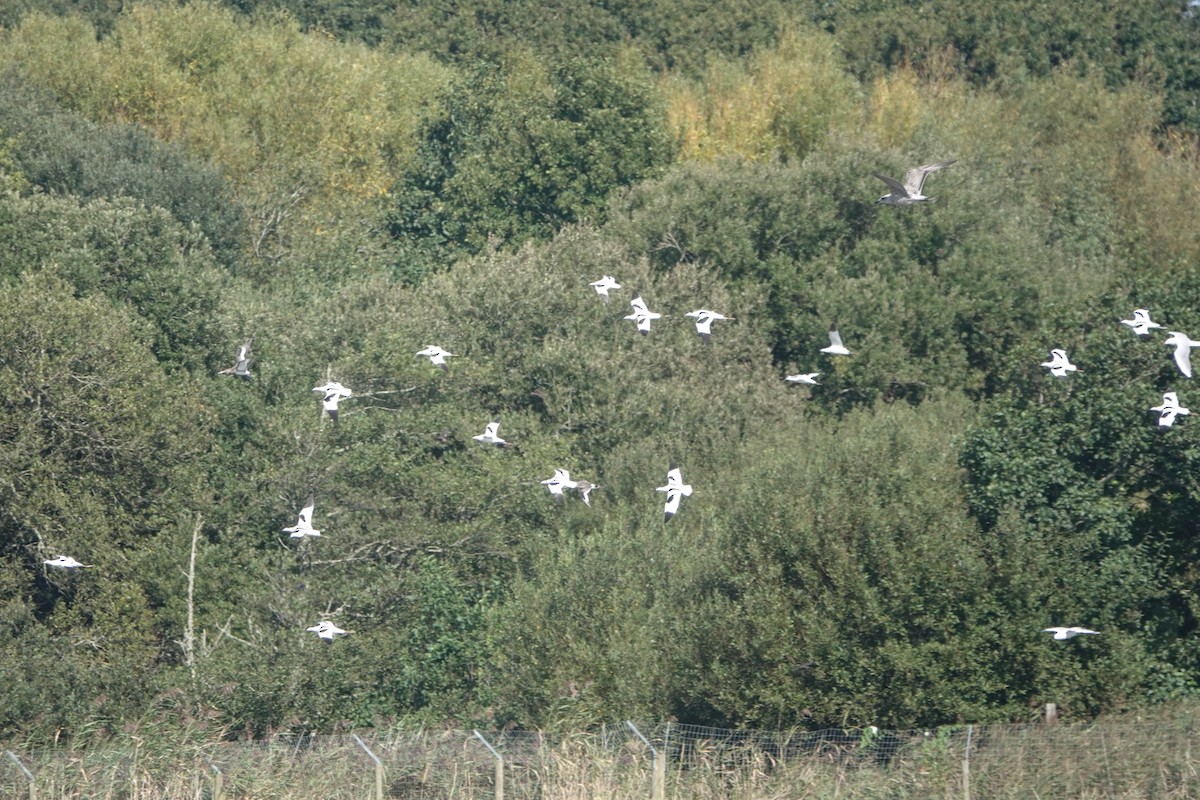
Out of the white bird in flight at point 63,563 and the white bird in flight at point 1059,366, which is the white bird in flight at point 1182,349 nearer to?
the white bird in flight at point 1059,366

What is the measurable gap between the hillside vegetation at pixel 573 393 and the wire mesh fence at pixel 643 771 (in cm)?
366

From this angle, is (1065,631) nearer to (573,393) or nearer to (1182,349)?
(1182,349)

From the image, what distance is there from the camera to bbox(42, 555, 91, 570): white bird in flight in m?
27.4

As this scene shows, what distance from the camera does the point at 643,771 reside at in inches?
681

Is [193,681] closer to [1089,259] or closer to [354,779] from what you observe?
[354,779]

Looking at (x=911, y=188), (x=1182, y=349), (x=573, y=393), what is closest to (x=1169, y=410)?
(x=1182, y=349)

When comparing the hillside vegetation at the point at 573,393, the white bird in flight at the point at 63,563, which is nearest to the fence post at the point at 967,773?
the hillside vegetation at the point at 573,393

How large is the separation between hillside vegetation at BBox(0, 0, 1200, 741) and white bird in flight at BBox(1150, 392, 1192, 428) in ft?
2.33

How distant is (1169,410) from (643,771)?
403 inches

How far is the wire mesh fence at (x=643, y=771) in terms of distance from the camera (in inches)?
655

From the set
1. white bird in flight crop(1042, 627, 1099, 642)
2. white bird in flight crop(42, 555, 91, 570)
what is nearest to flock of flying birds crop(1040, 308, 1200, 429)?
white bird in flight crop(1042, 627, 1099, 642)

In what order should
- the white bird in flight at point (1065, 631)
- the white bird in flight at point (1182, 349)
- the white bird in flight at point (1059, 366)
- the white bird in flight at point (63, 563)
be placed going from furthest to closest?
1. the white bird in flight at point (63, 563)
2. the white bird in flight at point (1059, 366)
3. the white bird in flight at point (1182, 349)
4. the white bird in flight at point (1065, 631)

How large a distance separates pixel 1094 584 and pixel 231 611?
14.6 m

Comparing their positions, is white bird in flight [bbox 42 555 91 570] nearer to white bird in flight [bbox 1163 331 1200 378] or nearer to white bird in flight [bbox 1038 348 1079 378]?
white bird in flight [bbox 1038 348 1079 378]
